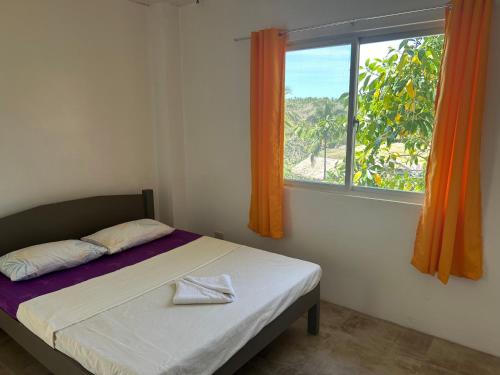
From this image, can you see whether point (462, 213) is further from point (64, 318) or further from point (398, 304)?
point (64, 318)

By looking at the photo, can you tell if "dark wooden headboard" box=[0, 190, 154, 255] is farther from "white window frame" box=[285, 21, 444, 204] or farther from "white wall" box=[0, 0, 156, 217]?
"white window frame" box=[285, 21, 444, 204]

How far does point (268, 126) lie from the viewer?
287 centimetres

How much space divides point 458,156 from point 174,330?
1.86 m

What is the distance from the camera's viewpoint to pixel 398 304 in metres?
2.60

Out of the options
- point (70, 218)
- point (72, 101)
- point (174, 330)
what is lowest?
point (174, 330)

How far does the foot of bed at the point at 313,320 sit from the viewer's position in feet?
8.09

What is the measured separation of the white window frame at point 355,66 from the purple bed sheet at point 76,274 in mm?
1321

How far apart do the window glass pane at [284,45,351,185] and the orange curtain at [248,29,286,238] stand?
0.58 feet

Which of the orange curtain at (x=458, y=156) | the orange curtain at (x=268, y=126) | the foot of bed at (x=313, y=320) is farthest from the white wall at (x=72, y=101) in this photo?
the orange curtain at (x=458, y=156)

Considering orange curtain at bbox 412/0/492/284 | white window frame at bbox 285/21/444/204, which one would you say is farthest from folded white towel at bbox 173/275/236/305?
orange curtain at bbox 412/0/492/284

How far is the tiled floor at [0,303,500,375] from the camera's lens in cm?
216

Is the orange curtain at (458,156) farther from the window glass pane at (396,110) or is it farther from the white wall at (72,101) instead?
the white wall at (72,101)

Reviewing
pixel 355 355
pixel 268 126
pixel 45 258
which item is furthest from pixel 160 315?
pixel 268 126

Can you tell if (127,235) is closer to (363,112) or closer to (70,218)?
(70,218)
